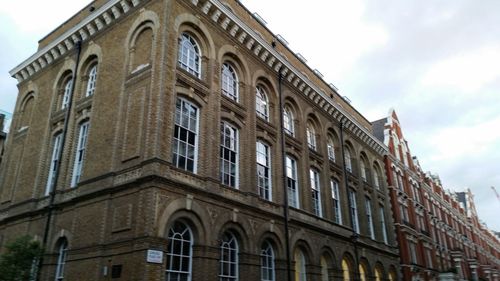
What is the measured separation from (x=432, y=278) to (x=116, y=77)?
32.5 meters

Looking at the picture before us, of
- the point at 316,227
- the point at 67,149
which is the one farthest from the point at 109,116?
the point at 316,227

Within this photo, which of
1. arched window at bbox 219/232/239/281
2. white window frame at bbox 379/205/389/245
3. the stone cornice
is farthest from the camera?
white window frame at bbox 379/205/389/245

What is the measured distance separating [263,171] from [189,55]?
21.6 feet

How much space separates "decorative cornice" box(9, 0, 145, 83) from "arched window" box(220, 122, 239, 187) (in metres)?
6.77

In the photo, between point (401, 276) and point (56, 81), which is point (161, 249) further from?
point (401, 276)

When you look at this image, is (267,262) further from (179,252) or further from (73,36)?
(73,36)

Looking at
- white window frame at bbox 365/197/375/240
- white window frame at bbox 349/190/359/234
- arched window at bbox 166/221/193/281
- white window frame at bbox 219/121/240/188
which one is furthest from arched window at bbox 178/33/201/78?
white window frame at bbox 365/197/375/240

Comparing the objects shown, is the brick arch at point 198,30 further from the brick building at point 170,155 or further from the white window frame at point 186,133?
the white window frame at point 186,133

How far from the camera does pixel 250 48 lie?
21.6m

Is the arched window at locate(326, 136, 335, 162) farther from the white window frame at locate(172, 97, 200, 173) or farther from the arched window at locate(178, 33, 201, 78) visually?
the white window frame at locate(172, 97, 200, 173)

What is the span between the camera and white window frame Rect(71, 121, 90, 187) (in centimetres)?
1781

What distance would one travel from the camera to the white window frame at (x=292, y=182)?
2219cm

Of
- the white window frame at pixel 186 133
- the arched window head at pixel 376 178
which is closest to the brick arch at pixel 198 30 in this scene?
the white window frame at pixel 186 133

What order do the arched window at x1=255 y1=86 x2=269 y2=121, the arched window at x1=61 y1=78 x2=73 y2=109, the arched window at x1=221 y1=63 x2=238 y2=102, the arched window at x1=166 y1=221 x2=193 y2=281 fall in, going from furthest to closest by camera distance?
the arched window at x1=255 y1=86 x2=269 y2=121 → the arched window at x1=61 y1=78 x2=73 y2=109 → the arched window at x1=221 y1=63 x2=238 y2=102 → the arched window at x1=166 y1=221 x2=193 y2=281
